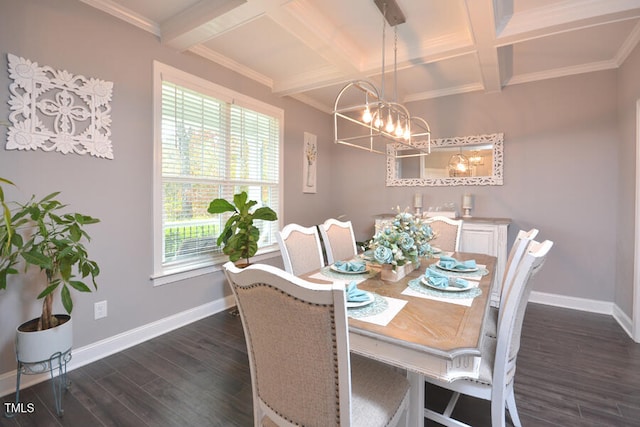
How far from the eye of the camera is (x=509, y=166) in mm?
3643

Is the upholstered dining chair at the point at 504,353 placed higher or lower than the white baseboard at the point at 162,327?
higher

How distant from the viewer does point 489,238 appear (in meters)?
3.36

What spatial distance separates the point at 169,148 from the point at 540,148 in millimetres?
4033

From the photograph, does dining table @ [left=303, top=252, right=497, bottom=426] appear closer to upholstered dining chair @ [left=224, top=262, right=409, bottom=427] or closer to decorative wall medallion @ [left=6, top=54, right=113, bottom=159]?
upholstered dining chair @ [left=224, top=262, right=409, bottom=427]

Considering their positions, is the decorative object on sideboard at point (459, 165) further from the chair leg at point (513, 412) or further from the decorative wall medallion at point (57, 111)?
the decorative wall medallion at point (57, 111)

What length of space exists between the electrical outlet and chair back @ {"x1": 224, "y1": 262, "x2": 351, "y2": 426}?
187cm

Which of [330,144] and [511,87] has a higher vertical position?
[511,87]

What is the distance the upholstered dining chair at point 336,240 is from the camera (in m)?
2.59

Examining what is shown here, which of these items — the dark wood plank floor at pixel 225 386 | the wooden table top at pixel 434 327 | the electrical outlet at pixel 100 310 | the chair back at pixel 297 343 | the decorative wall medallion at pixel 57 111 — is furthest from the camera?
the electrical outlet at pixel 100 310

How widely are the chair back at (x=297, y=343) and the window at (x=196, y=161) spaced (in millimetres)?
2026

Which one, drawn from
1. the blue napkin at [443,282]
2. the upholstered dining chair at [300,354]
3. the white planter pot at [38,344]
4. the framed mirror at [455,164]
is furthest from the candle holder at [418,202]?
the white planter pot at [38,344]

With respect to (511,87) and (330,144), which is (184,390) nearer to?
(330,144)

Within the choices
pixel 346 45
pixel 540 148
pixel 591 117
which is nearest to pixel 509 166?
pixel 540 148

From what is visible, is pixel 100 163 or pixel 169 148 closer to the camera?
pixel 100 163
